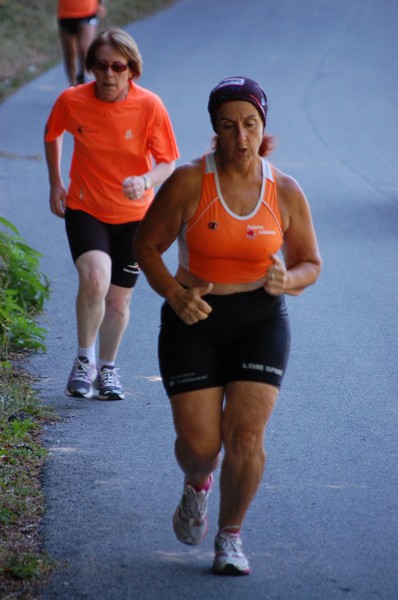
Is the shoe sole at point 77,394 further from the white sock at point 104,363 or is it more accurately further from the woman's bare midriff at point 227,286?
the woman's bare midriff at point 227,286

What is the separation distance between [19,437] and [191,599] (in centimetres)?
201

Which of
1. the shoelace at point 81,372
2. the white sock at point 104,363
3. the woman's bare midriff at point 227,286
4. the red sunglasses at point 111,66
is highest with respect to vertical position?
the red sunglasses at point 111,66

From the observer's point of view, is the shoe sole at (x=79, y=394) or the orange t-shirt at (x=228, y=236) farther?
the shoe sole at (x=79, y=394)

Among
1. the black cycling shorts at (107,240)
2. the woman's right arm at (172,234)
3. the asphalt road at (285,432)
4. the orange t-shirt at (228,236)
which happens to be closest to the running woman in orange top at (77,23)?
the asphalt road at (285,432)

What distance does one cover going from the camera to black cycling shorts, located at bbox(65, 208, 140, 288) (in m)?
6.77

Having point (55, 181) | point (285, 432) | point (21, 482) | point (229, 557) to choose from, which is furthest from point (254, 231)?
point (55, 181)

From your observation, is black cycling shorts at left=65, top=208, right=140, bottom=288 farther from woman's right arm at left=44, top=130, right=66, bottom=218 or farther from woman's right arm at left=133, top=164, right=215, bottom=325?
woman's right arm at left=133, top=164, right=215, bottom=325

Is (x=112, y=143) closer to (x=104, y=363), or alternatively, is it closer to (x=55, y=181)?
(x=55, y=181)

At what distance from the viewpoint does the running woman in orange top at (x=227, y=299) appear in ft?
A: 14.7

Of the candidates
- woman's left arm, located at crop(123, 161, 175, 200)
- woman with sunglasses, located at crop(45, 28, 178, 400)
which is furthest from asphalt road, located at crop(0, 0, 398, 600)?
woman's left arm, located at crop(123, 161, 175, 200)

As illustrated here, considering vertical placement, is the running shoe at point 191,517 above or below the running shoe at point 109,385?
above

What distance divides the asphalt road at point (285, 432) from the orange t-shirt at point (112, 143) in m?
1.20

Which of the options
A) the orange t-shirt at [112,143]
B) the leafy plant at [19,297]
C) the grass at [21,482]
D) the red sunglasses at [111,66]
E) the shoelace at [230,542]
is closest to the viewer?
the grass at [21,482]

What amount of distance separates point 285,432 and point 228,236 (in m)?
2.26
